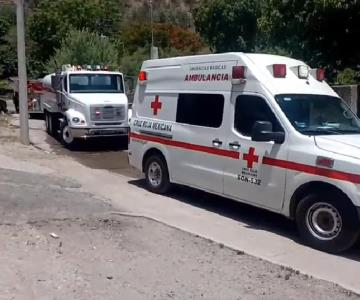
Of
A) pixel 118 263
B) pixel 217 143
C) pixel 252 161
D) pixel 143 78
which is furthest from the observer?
pixel 143 78

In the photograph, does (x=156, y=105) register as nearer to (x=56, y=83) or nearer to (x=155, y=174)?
(x=155, y=174)

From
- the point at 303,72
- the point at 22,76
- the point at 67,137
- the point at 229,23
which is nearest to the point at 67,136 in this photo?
the point at 67,137

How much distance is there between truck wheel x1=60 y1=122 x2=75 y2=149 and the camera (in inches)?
688

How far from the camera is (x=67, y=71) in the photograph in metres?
18.7

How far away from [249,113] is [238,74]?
58 centimetres

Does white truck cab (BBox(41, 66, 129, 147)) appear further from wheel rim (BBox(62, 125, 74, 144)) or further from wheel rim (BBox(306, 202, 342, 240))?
wheel rim (BBox(306, 202, 342, 240))

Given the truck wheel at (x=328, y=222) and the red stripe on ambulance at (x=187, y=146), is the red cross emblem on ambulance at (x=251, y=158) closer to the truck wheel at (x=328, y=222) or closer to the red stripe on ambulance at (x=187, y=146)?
the red stripe on ambulance at (x=187, y=146)

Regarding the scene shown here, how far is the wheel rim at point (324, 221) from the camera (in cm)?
719

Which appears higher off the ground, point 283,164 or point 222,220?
point 283,164

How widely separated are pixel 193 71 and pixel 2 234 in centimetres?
415

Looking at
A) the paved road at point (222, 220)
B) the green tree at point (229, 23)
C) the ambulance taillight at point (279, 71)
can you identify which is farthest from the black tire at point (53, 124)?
the green tree at point (229, 23)

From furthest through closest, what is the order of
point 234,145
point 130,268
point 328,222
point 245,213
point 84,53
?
1. point 84,53
2. point 245,213
3. point 234,145
4. point 328,222
5. point 130,268

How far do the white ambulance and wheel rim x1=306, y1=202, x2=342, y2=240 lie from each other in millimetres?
12

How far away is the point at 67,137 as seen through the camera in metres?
17.7
